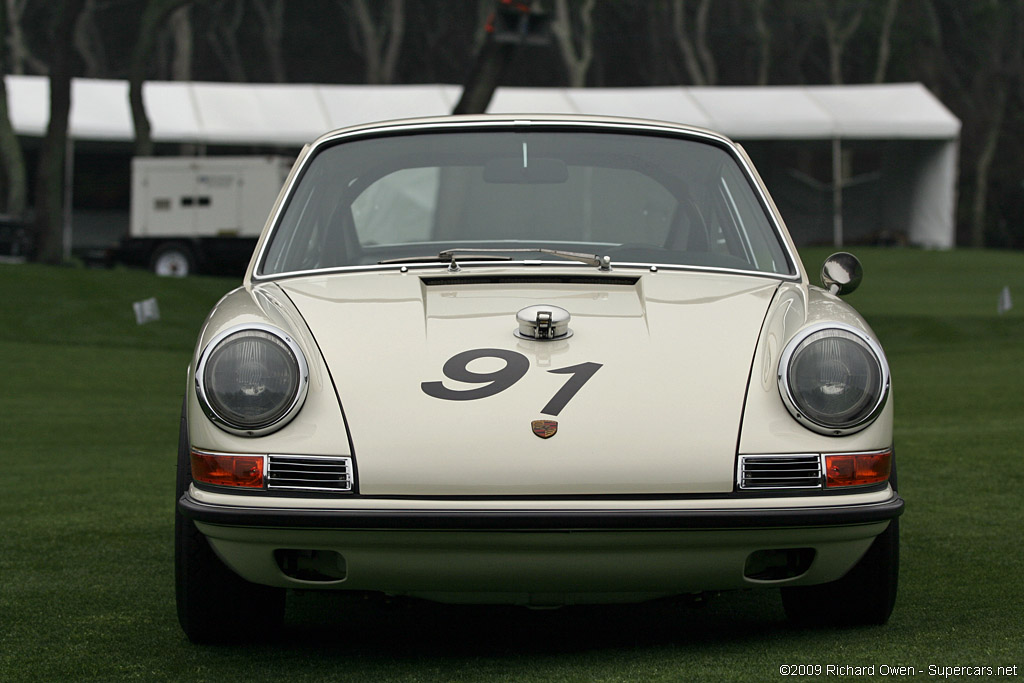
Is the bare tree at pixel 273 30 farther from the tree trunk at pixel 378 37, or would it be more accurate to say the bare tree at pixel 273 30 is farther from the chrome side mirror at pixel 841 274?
the chrome side mirror at pixel 841 274

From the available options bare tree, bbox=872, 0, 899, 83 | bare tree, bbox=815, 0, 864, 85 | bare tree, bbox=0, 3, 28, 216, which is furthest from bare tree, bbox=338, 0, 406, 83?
bare tree, bbox=0, 3, 28, 216

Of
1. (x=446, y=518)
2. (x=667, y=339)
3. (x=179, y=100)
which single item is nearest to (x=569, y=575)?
(x=446, y=518)

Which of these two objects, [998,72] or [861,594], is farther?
[998,72]

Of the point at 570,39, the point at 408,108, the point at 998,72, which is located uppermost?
the point at 998,72

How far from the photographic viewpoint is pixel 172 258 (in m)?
25.7

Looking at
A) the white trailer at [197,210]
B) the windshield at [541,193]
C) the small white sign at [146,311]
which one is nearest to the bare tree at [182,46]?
the white trailer at [197,210]

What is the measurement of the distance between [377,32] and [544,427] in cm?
4617

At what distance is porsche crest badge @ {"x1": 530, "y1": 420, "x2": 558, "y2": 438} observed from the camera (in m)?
3.05

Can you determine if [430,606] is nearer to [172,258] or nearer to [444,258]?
[444,258]

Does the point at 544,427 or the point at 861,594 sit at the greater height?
the point at 544,427

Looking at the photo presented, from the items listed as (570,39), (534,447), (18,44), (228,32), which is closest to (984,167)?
(570,39)

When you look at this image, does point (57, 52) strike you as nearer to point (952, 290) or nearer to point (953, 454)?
point (952, 290)

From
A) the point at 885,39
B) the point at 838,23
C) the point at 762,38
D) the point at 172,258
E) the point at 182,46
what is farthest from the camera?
the point at 838,23

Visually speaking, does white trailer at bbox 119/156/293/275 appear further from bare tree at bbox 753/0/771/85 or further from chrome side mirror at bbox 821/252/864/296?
bare tree at bbox 753/0/771/85
